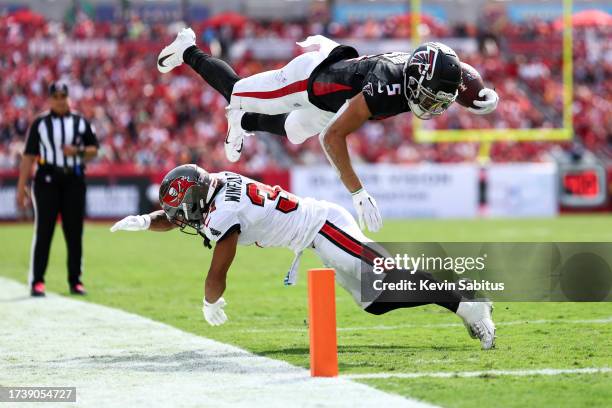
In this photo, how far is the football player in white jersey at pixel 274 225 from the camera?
573cm

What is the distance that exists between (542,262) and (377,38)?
2349cm

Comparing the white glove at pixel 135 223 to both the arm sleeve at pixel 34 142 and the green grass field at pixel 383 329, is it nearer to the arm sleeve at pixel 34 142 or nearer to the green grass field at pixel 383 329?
the green grass field at pixel 383 329

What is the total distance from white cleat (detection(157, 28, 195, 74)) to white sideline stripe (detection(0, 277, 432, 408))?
1.89 m

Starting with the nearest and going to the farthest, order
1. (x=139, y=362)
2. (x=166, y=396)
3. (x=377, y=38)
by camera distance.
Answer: (x=166, y=396) → (x=139, y=362) → (x=377, y=38)

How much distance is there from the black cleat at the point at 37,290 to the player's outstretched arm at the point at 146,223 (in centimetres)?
299

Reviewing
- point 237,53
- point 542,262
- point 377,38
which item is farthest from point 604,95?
point 542,262

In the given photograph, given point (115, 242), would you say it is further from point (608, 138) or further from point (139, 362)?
point (608, 138)

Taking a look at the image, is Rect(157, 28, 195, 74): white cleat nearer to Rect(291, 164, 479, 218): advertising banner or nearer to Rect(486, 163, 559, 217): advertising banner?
Rect(291, 164, 479, 218): advertising banner

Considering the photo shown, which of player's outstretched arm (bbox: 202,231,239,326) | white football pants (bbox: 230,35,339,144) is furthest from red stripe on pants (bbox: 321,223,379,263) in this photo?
white football pants (bbox: 230,35,339,144)

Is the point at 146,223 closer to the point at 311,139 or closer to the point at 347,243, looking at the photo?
the point at 347,243

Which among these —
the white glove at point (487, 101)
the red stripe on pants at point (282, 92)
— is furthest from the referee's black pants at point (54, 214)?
the white glove at point (487, 101)

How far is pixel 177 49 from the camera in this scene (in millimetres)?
7586

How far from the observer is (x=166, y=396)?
4.52m

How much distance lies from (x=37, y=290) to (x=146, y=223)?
3150 millimetres
